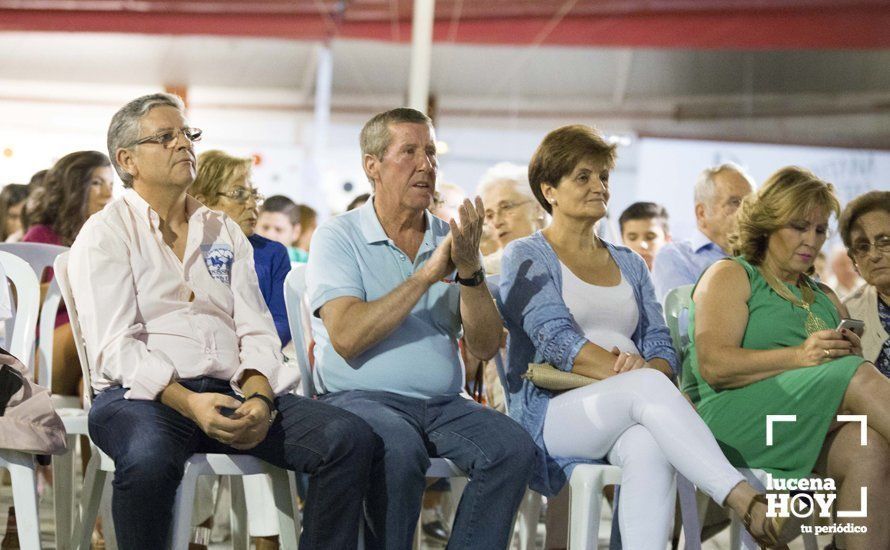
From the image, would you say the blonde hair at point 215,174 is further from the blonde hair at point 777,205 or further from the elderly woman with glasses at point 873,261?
the elderly woman with glasses at point 873,261

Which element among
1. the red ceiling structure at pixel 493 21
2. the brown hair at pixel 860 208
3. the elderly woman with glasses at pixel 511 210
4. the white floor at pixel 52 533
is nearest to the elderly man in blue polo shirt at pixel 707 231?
the elderly woman with glasses at pixel 511 210

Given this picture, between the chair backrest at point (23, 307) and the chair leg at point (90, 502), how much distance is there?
329mm

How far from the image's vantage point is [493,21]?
36.0ft

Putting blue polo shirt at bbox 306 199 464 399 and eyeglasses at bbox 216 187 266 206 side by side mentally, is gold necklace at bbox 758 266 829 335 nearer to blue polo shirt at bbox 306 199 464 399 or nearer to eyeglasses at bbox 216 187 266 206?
blue polo shirt at bbox 306 199 464 399

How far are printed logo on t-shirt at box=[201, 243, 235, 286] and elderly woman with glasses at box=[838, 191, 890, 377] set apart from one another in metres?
1.88

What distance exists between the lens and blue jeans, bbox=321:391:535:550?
2.29m

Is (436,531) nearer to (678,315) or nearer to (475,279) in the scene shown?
(678,315)

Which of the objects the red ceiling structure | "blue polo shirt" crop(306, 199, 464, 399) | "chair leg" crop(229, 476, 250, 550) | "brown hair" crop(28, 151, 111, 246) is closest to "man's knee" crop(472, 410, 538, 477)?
"blue polo shirt" crop(306, 199, 464, 399)

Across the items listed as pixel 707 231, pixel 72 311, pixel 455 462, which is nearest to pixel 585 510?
pixel 455 462

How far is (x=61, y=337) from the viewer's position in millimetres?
3324

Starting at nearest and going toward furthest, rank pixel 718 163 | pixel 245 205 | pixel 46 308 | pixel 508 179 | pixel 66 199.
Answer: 1. pixel 46 308
2. pixel 245 205
3. pixel 66 199
4. pixel 508 179
5. pixel 718 163

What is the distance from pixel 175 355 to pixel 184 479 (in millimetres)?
299

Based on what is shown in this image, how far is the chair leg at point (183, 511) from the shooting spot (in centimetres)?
218

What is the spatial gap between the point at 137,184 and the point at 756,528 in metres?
1.60
